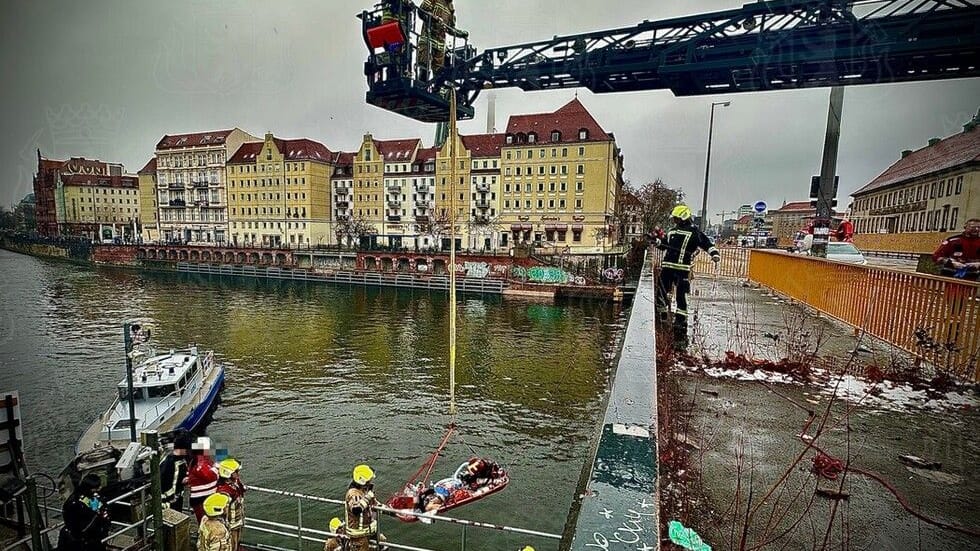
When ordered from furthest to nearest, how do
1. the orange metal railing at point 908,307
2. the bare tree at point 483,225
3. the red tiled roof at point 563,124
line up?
the bare tree at point 483,225 < the red tiled roof at point 563,124 < the orange metal railing at point 908,307

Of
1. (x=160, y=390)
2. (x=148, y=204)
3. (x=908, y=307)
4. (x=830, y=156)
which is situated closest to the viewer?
(x=908, y=307)

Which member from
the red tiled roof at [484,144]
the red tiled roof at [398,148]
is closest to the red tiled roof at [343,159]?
the red tiled roof at [398,148]

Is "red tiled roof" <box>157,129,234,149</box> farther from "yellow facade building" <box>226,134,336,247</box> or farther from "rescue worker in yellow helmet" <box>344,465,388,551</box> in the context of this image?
"rescue worker in yellow helmet" <box>344,465,388,551</box>

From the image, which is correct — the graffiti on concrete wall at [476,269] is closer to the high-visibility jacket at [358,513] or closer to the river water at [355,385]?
the river water at [355,385]

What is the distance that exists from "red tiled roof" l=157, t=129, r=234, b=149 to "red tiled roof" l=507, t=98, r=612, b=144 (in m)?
45.0

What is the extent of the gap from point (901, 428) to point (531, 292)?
3951 cm

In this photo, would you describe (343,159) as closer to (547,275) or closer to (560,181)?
(560,181)

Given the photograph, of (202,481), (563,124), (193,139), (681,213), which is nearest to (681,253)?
(681,213)

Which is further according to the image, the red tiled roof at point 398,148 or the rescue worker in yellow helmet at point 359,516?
the red tiled roof at point 398,148

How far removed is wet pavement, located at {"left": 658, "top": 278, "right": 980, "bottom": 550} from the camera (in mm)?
1886

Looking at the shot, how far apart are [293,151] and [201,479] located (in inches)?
2637

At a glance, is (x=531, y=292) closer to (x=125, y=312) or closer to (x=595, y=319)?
(x=595, y=319)

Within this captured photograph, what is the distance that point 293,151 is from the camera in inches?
A: 2517

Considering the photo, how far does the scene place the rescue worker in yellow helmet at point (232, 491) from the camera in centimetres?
504
